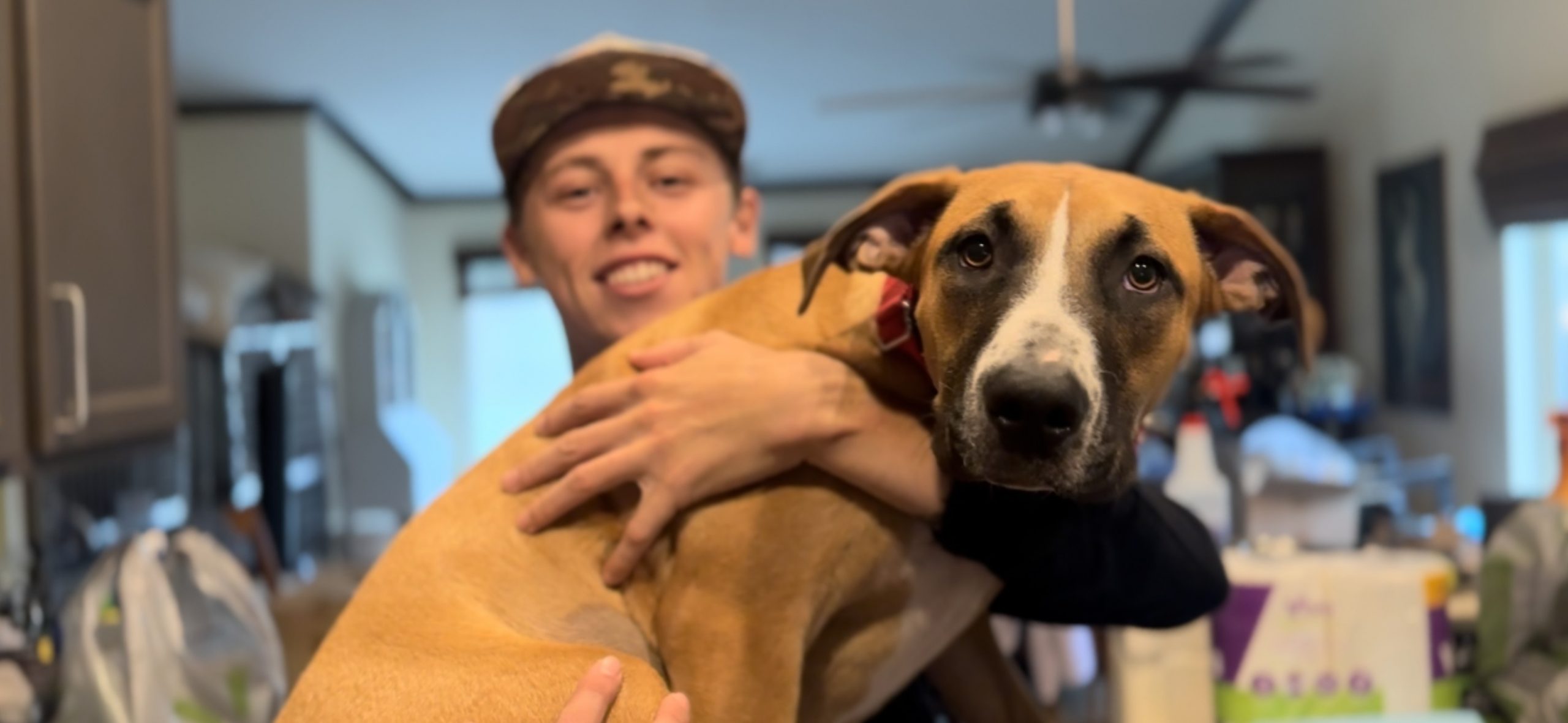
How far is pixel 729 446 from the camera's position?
1220mm

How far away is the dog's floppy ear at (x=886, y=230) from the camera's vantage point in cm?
119

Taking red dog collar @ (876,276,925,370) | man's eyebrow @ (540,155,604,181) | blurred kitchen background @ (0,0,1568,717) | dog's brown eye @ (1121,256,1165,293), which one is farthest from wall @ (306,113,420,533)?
dog's brown eye @ (1121,256,1165,293)

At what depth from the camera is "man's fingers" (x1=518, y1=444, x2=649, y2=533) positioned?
125 centimetres

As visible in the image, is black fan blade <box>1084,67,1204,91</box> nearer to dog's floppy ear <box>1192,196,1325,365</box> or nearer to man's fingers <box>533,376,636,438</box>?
dog's floppy ear <box>1192,196,1325,365</box>

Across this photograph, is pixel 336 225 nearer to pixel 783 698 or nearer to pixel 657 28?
pixel 657 28

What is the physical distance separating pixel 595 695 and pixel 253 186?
6870 mm

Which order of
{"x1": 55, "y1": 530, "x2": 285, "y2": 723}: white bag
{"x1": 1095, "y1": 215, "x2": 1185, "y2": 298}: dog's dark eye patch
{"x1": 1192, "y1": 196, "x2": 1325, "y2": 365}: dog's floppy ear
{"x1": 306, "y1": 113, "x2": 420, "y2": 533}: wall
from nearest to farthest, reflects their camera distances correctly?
1. {"x1": 1095, "y1": 215, "x2": 1185, "y2": 298}: dog's dark eye patch
2. {"x1": 1192, "y1": 196, "x2": 1325, "y2": 365}: dog's floppy ear
3. {"x1": 55, "y1": 530, "x2": 285, "y2": 723}: white bag
4. {"x1": 306, "y1": 113, "x2": 420, "y2": 533}: wall

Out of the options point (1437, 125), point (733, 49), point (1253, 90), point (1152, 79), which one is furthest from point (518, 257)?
point (733, 49)

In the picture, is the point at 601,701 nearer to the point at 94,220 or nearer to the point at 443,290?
the point at 94,220

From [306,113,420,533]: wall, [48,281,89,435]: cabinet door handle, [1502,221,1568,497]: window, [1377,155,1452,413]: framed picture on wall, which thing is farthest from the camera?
[306,113,420,533]: wall

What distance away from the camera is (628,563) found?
1.28m

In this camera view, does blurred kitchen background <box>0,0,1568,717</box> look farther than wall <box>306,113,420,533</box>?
No

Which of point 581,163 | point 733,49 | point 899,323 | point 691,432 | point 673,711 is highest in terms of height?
point 733,49

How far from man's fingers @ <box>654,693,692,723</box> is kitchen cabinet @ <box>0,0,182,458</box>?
1.71m
